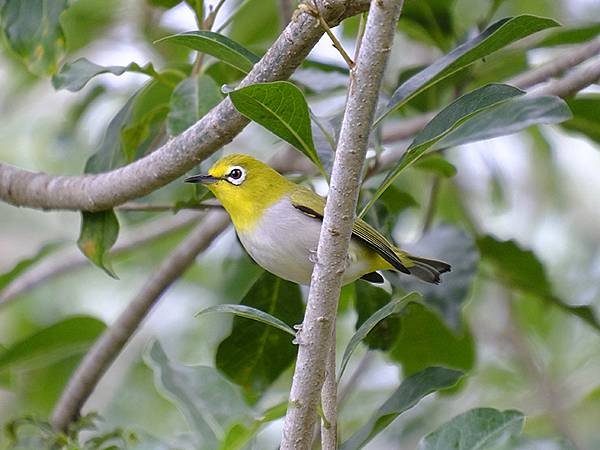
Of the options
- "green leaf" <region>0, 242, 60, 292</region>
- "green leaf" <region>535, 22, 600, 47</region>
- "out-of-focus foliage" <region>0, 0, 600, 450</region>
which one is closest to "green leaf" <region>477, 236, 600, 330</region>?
"out-of-focus foliage" <region>0, 0, 600, 450</region>

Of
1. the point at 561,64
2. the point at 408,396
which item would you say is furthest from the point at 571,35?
the point at 408,396

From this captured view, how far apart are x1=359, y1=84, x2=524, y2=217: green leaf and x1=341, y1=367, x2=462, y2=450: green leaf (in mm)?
355

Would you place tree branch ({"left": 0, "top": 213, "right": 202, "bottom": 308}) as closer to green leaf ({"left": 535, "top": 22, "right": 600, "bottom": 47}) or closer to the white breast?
the white breast

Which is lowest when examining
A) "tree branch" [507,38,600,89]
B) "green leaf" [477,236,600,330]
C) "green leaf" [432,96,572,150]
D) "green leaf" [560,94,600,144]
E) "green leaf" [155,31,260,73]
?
"green leaf" [155,31,260,73]

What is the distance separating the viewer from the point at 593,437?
10.3 ft

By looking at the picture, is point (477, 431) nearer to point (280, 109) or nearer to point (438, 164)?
point (280, 109)

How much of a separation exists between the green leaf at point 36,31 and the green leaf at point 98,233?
1.17 ft

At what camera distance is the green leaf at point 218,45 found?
1663mm

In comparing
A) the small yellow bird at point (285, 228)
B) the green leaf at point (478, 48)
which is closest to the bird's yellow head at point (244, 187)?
the small yellow bird at point (285, 228)

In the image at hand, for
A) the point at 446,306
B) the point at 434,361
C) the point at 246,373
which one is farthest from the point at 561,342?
the point at 246,373

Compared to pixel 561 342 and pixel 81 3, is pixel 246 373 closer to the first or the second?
pixel 81 3

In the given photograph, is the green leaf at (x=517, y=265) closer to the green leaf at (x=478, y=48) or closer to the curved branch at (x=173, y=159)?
the green leaf at (x=478, y=48)

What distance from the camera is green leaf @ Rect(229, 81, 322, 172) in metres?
1.48

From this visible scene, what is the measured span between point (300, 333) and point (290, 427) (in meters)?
0.15
